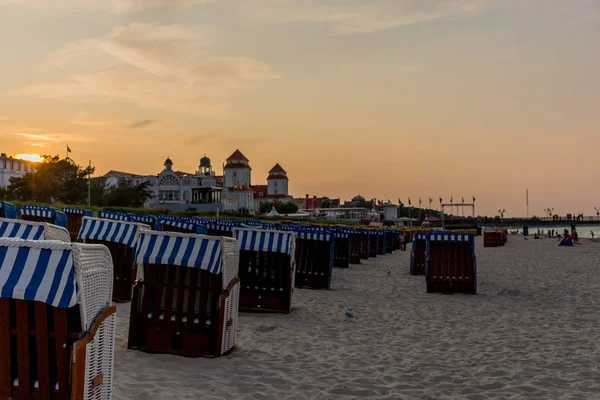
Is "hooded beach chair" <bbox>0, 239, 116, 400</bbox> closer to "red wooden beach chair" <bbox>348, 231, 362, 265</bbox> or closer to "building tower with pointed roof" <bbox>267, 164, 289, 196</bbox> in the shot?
"red wooden beach chair" <bbox>348, 231, 362, 265</bbox>

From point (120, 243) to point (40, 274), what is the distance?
6.37 meters

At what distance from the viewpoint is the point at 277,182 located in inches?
6747

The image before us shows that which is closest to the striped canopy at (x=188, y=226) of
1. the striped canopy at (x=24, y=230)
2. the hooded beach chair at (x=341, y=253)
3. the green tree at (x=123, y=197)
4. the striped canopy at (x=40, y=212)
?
the striped canopy at (x=40, y=212)

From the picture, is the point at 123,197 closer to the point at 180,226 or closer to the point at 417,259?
the point at 417,259

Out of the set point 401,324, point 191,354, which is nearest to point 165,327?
point 191,354

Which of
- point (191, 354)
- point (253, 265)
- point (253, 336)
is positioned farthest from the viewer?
point (253, 265)

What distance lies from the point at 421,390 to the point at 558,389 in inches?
59.8

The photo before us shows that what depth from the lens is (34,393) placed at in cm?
412

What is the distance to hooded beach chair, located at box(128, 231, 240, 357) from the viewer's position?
6.97 metres

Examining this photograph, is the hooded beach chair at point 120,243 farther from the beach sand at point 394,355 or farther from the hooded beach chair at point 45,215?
the hooded beach chair at point 45,215

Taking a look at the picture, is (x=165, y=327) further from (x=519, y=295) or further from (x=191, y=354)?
(x=519, y=295)

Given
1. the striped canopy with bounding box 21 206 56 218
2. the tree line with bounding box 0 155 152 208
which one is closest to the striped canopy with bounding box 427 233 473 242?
the striped canopy with bounding box 21 206 56 218

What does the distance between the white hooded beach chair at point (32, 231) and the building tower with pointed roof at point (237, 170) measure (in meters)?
152

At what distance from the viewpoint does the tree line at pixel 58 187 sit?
70.4m
